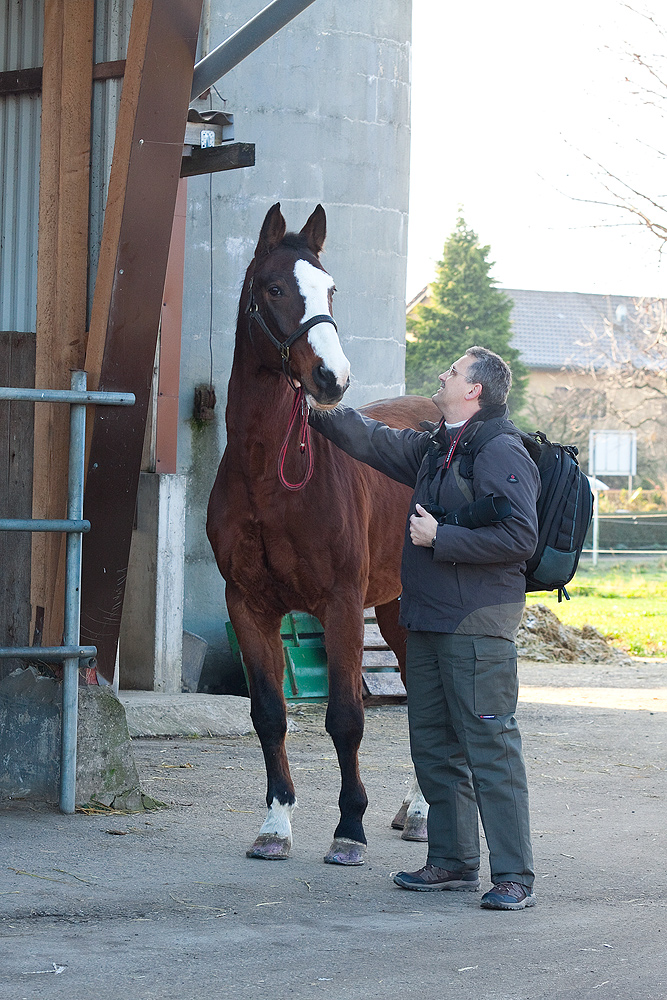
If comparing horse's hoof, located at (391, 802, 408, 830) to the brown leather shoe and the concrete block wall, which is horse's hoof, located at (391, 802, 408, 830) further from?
the concrete block wall

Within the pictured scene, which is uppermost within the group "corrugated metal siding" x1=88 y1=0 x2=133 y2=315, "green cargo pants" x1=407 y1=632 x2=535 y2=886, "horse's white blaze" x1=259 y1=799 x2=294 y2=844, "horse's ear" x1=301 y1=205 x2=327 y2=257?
"corrugated metal siding" x1=88 y1=0 x2=133 y2=315

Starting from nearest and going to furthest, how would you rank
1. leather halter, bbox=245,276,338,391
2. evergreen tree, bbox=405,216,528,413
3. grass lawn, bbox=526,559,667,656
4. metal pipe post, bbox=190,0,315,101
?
leather halter, bbox=245,276,338,391 < metal pipe post, bbox=190,0,315,101 < grass lawn, bbox=526,559,667,656 < evergreen tree, bbox=405,216,528,413

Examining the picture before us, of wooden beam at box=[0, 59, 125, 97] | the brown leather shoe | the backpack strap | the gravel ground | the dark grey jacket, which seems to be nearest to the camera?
the gravel ground

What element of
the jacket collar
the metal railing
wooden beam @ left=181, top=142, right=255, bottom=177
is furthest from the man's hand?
wooden beam @ left=181, top=142, right=255, bottom=177

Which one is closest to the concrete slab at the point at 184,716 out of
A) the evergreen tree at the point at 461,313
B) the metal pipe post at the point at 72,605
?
the metal pipe post at the point at 72,605

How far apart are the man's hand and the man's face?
1.26ft

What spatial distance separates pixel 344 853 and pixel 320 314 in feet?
6.71

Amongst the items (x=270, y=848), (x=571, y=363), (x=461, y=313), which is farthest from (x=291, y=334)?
(x=571, y=363)

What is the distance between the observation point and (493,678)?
3.87 meters

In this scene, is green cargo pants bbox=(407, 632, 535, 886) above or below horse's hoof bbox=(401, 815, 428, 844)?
above

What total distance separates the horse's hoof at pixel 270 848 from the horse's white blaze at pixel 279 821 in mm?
18

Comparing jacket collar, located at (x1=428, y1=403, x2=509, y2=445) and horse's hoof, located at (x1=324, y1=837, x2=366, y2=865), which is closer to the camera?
jacket collar, located at (x1=428, y1=403, x2=509, y2=445)

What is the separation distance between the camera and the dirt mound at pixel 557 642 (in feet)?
40.3

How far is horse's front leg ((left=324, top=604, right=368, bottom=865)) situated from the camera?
448cm
